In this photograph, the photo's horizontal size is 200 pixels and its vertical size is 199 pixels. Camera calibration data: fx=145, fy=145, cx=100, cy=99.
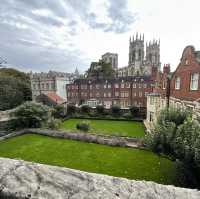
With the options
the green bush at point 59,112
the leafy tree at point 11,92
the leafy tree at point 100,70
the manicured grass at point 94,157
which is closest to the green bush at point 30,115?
the manicured grass at point 94,157

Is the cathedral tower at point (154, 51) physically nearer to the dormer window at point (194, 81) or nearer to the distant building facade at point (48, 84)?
the distant building facade at point (48, 84)

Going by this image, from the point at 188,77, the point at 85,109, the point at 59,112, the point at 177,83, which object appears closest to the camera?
the point at 188,77

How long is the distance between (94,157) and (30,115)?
11.0 metres

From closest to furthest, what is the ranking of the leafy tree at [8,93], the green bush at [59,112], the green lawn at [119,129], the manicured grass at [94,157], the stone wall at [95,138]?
the manicured grass at [94,157] → the stone wall at [95,138] → the green lawn at [119,129] → the green bush at [59,112] → the leafy tree at [8,93]

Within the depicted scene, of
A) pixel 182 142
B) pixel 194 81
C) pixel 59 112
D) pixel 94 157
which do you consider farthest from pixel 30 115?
pixel 194 81

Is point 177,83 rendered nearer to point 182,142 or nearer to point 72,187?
point 182,142

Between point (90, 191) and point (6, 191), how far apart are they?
3.93 feet

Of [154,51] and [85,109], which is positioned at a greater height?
[154,51]

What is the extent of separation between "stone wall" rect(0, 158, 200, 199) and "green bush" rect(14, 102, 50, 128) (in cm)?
1629

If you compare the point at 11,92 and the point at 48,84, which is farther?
the point at 48,84

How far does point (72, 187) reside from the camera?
7.13 ft

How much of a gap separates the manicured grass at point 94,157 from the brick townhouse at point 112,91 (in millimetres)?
27765

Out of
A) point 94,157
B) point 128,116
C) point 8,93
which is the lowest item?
point 128,116

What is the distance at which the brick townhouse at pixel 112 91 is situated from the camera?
→ 4003cm
